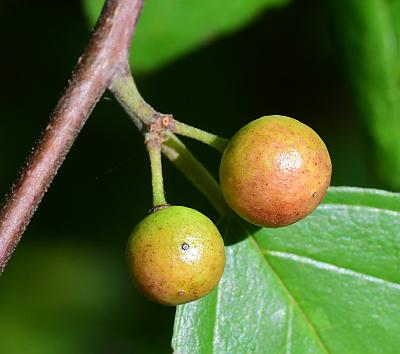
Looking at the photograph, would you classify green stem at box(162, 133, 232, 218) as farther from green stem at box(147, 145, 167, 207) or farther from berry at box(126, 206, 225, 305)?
berry at box(126, 206, 225, 305)

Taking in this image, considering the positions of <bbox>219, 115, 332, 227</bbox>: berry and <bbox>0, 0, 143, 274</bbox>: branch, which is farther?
<bbox>0, 0, 143, 274</bbox>: branch

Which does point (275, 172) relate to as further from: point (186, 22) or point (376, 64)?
point (186, 22)

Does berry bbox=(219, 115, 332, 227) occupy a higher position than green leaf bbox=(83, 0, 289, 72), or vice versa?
green leaf bbox=(83, 0, 289, 72)

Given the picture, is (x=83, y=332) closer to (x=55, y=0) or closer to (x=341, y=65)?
(x=55, y=0)

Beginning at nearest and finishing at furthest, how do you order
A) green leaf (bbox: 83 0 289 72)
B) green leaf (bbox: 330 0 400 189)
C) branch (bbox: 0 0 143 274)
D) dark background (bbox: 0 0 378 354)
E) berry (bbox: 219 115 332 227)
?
1. berry (bbox: 219 115 332 227)
2. branch (bbox: 0 0 143 274)
3. green leaf (bbox: 330 0 400 189)
4. green leaf (bbox: 83 0 289 72)
5. dark background (bbox: 0 0 378 354)

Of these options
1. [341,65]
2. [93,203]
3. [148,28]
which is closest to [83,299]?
[93,203]

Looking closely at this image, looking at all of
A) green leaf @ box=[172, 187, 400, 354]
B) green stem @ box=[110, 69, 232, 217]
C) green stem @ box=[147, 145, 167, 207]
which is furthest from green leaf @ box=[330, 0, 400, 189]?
green stem @ box=[147, 145, 167, 207]

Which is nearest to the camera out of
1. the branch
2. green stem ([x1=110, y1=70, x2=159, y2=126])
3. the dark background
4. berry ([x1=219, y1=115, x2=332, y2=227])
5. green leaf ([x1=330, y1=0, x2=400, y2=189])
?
berry ([x1=219, y1=115, x2=332, y2=227])
